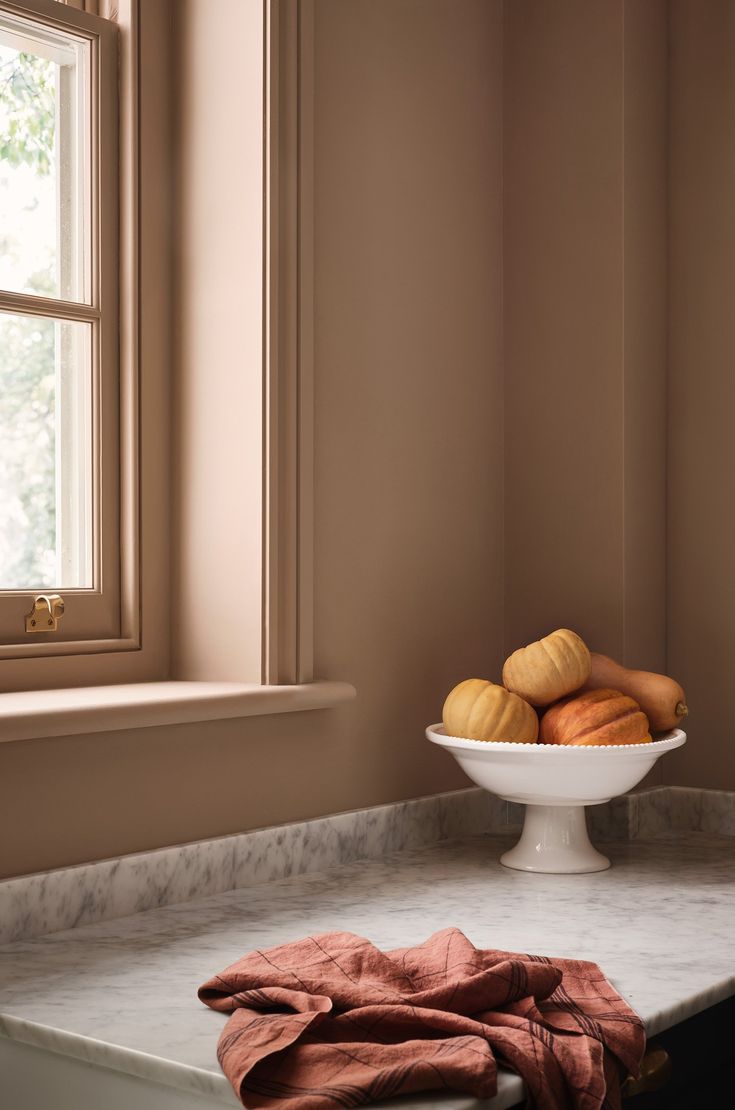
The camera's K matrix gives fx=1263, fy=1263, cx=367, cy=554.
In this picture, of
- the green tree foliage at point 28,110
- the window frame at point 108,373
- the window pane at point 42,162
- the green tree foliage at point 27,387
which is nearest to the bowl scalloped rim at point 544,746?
the window frame at point 108,373

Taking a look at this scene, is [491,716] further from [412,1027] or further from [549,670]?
[412,1027]

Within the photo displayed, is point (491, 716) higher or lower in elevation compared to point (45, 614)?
lower

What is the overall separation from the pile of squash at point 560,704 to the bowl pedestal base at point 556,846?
0.10m

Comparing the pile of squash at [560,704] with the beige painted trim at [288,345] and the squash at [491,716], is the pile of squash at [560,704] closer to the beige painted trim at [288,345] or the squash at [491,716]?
the squash at [491,716]

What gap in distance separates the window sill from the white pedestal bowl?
19cm

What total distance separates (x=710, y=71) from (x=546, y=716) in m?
1.04

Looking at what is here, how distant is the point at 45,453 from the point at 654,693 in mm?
826

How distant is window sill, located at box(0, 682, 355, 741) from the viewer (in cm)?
126

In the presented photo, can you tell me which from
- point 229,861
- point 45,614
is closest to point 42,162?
point 45,614

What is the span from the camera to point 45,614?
147 centimetres

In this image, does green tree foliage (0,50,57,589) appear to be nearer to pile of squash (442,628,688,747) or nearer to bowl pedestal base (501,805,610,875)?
pile of squash (442,628,688,747)

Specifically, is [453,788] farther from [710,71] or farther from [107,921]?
[710,71]

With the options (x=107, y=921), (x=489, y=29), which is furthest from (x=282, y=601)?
(x=489, y=29)

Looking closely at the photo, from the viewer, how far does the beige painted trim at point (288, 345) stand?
155cm
